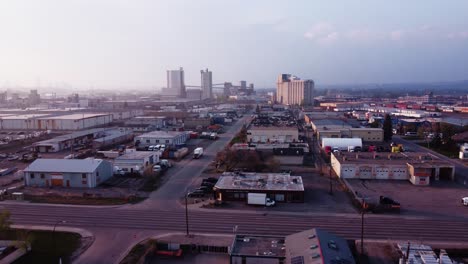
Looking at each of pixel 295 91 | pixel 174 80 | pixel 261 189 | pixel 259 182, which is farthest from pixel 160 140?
pixel 174 80

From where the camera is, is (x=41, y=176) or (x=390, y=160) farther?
(x=390, y=160)

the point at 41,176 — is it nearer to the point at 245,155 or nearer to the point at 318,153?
the point at 245,155

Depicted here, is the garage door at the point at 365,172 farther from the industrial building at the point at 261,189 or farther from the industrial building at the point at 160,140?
the industrial building at the point at 160,140

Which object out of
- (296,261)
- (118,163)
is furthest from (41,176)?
(296,261)

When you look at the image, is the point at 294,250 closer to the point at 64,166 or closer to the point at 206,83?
the point at 64,166

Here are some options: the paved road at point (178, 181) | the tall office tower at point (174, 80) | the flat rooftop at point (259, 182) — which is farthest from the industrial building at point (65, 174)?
the tall office tower at point (174, 80)

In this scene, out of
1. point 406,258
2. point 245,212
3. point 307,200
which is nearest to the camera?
point 406,258

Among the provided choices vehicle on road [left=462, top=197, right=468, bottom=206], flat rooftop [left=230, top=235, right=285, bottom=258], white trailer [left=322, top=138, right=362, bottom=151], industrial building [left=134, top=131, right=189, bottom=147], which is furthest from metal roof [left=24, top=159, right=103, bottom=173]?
white trailer [left=322, top=138, right=362, bottom=151]
